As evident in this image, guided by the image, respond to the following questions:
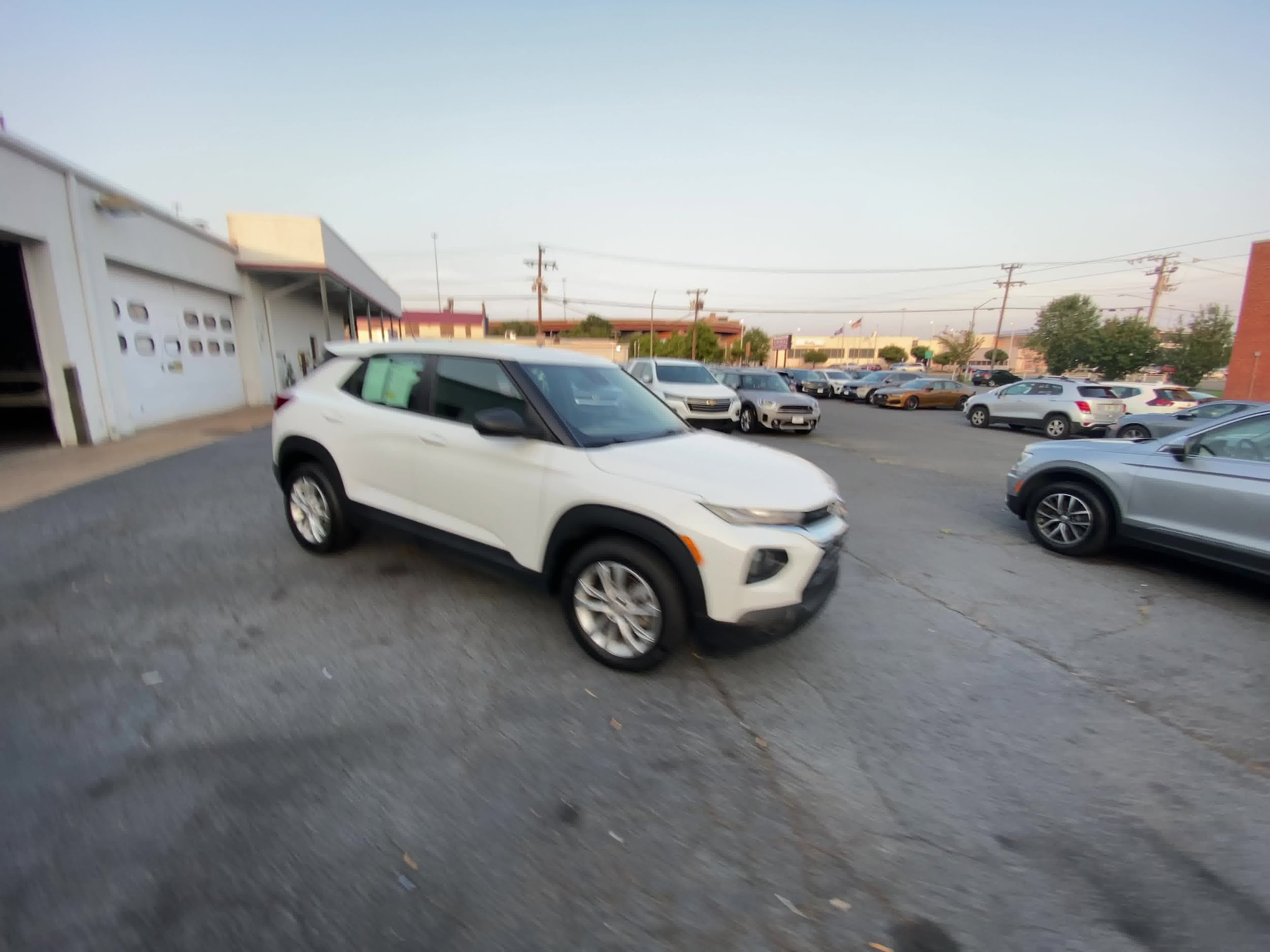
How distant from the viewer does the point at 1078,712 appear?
3.08 metres

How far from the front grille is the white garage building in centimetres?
776

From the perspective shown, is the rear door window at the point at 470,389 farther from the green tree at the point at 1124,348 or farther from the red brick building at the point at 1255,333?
the green tree at the point at 1124,348

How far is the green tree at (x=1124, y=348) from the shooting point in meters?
42.0

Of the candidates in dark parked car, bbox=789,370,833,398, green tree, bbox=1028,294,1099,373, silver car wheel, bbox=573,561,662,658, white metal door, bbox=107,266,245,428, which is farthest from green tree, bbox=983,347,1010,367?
silver car wheel, bbox=573,561,662,658

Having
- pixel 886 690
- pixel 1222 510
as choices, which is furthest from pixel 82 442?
pixel 1222 510

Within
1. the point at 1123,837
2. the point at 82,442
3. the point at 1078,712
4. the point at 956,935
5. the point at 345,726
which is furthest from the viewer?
the point at 82,442

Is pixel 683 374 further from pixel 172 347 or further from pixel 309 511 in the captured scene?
pixel 172 347

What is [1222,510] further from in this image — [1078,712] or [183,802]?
[183,802]

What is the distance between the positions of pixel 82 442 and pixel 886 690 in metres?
12.6

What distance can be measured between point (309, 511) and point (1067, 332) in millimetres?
57185

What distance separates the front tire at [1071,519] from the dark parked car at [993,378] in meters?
37.5

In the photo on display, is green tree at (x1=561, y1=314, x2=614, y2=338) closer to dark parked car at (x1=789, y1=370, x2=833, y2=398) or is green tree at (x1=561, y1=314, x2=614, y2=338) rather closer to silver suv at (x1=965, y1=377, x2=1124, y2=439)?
dark parked car at (x1=789, y1=370, x2=833, y2=398)

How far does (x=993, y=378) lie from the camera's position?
43.6 m

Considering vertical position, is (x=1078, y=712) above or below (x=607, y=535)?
below
